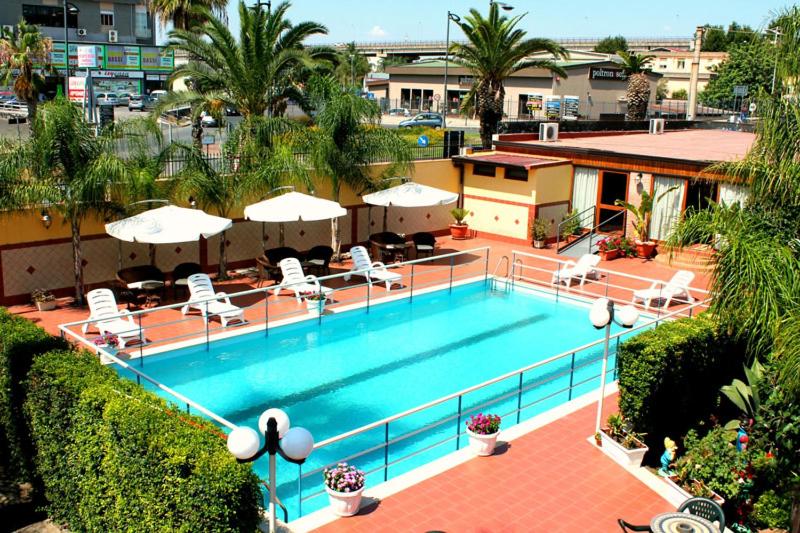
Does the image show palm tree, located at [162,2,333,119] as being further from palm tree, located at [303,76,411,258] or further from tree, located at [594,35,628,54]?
tree, located at [594,35,628,54]

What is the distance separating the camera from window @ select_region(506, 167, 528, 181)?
87.4 feet

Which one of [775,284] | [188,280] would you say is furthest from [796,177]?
[188,280]

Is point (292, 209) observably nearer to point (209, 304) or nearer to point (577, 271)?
point (209, 304)

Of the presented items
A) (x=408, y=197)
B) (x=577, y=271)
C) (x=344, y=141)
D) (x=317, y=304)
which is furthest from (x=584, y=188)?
(x=317, y=304)

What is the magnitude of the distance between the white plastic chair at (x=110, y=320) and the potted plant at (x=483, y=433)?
7.71m

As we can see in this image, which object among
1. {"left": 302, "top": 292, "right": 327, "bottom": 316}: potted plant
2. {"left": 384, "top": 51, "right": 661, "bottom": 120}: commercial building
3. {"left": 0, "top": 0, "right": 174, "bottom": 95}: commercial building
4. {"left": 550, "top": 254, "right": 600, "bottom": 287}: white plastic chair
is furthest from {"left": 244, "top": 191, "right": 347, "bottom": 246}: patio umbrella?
{"left": 0, "top": 0, "right": 174, "bottom": 95}: commercial building

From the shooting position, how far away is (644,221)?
2525cm

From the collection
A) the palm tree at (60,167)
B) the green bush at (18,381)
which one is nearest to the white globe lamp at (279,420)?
the green bush at (18,381)

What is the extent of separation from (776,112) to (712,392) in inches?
188

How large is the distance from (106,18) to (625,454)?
2844 inches

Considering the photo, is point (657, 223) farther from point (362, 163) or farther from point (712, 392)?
point (712, 392)

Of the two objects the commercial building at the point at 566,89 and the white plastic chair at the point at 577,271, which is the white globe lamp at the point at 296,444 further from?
the commercial building at the point at 566,89

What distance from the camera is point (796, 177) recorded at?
12430 mm

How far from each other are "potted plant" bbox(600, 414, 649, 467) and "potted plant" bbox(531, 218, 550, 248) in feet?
46.1
